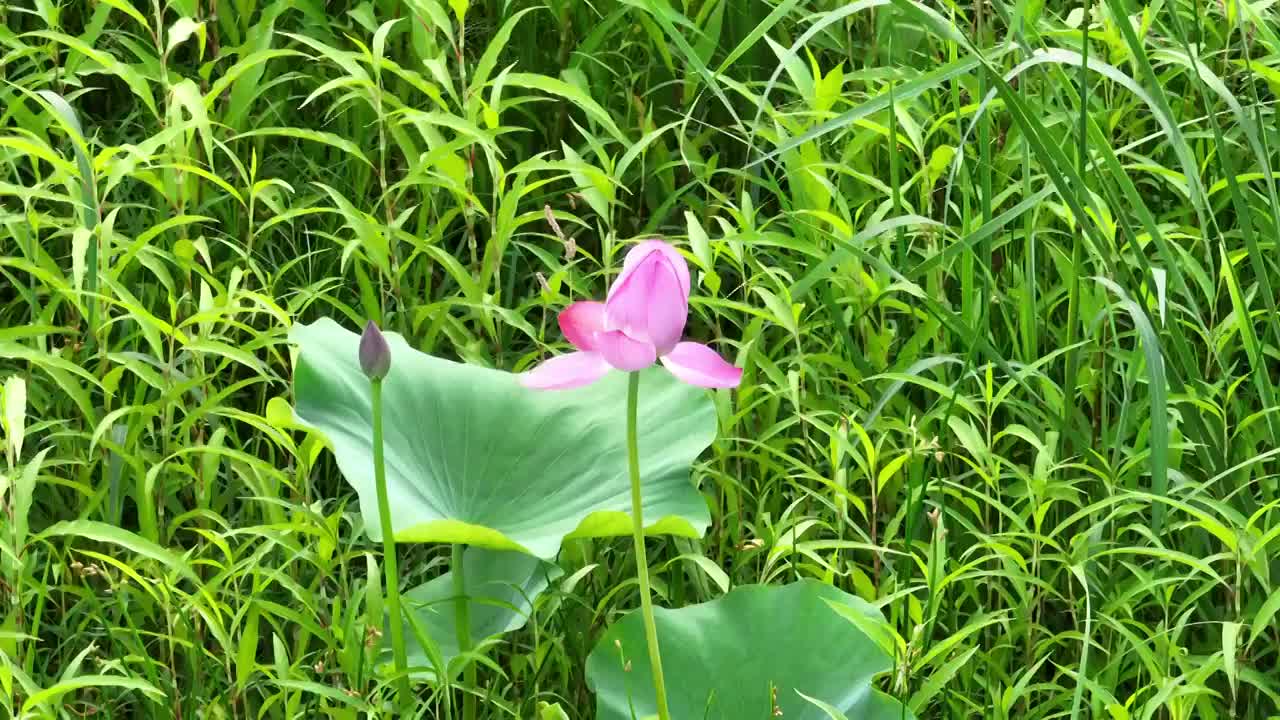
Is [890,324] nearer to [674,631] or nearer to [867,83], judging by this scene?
[867,83]

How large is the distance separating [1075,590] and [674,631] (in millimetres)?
515

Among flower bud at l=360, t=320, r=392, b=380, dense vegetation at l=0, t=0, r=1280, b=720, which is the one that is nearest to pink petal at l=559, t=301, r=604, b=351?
flower bud at l=360, t=320, r=392, b=380

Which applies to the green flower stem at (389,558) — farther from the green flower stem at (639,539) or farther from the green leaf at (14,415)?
the green leaf at (14,415)

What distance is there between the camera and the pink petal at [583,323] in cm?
144

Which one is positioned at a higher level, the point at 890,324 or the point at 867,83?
the point at 867,83

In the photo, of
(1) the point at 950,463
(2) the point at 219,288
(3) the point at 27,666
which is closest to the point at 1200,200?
(1) the point at 950,463

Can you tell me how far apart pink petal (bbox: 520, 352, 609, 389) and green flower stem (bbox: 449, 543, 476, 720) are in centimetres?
38

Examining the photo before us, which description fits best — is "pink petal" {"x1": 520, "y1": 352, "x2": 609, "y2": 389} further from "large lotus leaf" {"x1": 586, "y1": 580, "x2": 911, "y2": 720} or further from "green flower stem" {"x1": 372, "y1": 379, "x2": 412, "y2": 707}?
"large lotus leaf" {"x1": 586, "y1": 580, "x2": 911, "y2": 720}

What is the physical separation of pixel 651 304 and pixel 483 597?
21.8 inches

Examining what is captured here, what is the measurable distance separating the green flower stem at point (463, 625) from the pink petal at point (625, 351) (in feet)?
1.45

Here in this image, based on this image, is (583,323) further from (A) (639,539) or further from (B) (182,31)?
(B) (182,31)

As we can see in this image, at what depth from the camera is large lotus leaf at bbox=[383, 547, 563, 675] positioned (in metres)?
1.87

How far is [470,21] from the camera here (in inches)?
111

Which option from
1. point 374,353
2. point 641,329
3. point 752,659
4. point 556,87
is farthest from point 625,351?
point 556,87
